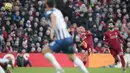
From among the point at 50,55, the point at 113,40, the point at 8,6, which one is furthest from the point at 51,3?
A: the point at 8,6

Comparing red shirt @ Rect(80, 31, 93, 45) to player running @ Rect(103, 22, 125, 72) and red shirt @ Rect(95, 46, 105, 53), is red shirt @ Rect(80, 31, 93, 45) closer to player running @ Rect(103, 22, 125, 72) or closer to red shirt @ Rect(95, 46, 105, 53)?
player running @ Rect(103, 22, 125, 72)

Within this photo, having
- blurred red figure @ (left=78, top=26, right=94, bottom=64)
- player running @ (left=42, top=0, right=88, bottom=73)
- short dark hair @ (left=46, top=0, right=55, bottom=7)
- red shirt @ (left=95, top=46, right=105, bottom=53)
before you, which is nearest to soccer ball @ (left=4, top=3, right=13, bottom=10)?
red shirt @ (left=95, top=46, right=105, bottom=53)

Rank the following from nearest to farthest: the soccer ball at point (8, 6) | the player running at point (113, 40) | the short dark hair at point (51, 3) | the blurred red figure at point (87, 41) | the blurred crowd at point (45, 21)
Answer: the short dark hair at point (51, 3) < the player running at point (113, 40) < the blurred red figure at point (87, 41) < the blurred crowd at point (45, 21) < the soccer ball at point (8, 6)

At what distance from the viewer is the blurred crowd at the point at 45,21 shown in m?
23.6

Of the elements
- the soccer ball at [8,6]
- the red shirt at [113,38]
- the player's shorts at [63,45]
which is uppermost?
the player's shorts at [63,45]

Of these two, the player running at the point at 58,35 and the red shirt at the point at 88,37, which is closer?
the player running at the point at 58,35

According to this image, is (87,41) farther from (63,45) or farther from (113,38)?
(63,45)

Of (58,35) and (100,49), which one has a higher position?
(58,35)

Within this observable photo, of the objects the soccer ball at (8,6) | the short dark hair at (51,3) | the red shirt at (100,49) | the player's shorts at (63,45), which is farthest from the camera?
the soccer ball at (8,6)

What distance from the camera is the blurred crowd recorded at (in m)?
23.6

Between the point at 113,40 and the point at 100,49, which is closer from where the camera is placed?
the point at 113,40

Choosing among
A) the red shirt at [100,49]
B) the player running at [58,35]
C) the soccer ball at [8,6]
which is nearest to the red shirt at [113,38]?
the red shirt at [100,49]

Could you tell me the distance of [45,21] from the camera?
24.3m

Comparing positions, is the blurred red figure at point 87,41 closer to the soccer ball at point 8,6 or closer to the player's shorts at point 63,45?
the soccer ball at point 8,6
